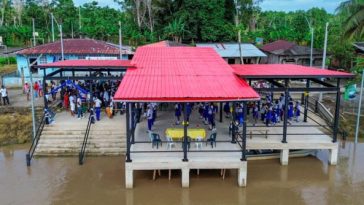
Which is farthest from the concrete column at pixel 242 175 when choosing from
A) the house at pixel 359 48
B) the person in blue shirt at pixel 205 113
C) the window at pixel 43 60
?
the window at pixel 43 60

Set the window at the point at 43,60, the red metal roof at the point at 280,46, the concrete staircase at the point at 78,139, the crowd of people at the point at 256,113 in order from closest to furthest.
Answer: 1. the concrete staircase at the point at 78,139
2. the crowd of people at the point at 256,113
3. the window at the point at 43,60
4. the red metal roof at the point at 280,46

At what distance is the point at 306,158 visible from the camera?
1858cm

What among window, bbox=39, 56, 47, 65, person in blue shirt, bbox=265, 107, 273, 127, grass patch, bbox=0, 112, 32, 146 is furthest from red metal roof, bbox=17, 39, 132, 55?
person in blue shirt, bbox=265, 107, 273, 127

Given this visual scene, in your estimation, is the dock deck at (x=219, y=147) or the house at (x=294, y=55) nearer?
the dock deck at (x=219, y=147)

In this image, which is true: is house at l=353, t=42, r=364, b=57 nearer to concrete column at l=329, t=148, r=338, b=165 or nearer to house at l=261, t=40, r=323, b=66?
house at l=261, t=40, r=323, b=66

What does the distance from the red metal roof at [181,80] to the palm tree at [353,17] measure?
983 cm

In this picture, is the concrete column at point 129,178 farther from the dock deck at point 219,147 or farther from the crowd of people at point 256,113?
the crowd of people at point 256,113

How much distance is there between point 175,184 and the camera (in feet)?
50.2

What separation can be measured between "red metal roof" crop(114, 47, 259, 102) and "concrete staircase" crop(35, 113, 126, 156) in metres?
3.56

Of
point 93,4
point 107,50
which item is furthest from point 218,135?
point 93,4

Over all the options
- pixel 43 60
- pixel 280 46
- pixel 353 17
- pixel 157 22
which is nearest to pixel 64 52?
pixel 43 60

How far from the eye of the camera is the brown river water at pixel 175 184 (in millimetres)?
14008

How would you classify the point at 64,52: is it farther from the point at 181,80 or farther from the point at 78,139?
the point at 181,80

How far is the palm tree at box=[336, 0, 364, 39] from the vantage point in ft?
78.6
